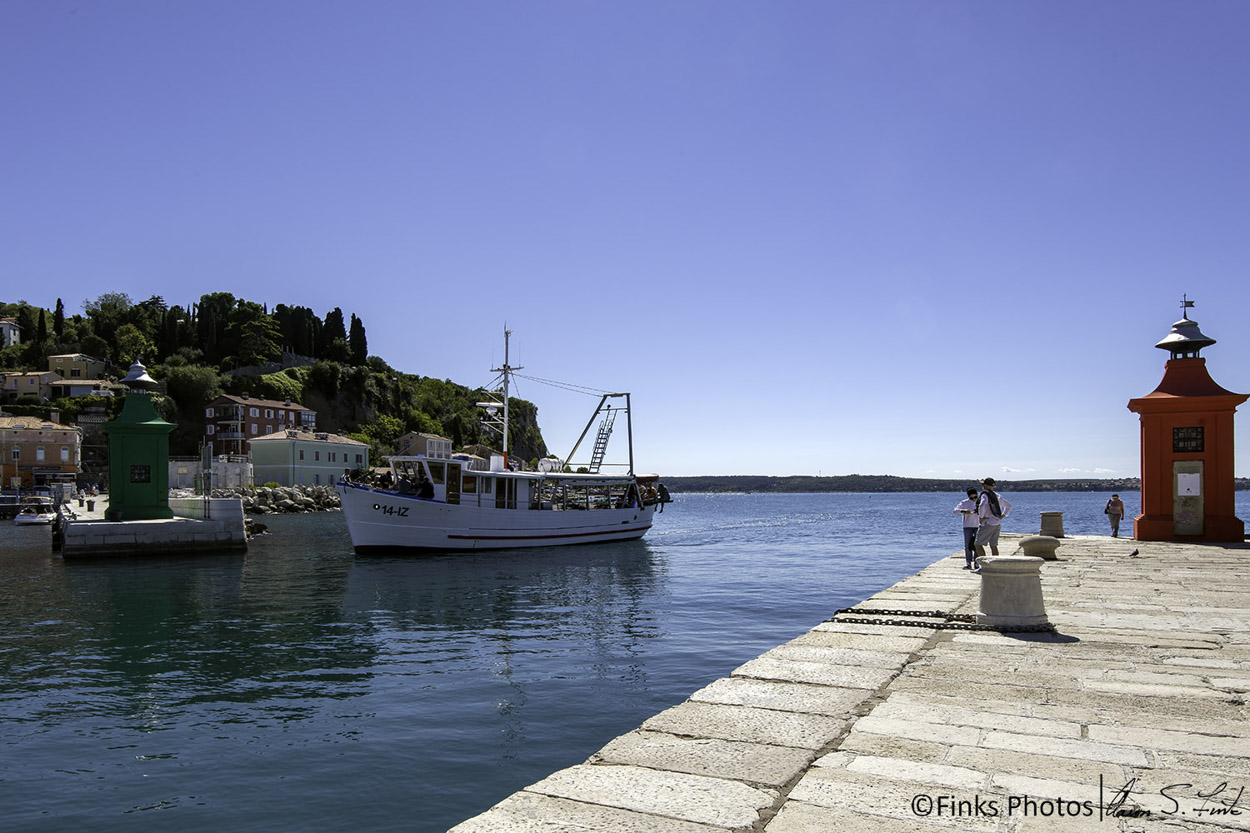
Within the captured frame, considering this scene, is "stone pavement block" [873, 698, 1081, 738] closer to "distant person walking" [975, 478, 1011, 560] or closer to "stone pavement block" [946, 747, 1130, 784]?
"stone pavement block" [946, 747, 1130, 784]

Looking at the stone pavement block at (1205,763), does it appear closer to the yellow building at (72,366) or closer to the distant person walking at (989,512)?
the distant person walking at (989,512)

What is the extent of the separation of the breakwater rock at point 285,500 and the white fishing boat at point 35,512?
468 inches

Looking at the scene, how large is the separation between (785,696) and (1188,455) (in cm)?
1702

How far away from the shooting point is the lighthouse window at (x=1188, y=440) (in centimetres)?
1814

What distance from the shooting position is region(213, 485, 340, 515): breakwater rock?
63.7m

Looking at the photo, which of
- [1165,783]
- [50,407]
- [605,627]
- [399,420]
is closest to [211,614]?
[605,627]

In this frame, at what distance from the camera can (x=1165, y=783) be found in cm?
395

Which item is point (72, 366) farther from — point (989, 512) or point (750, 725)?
point (750, 725)

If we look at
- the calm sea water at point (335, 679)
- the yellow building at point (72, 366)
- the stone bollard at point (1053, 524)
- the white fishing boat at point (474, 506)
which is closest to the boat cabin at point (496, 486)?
the white fishing boat at point (474, 506)

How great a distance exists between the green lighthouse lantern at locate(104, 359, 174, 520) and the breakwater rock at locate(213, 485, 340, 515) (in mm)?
32393

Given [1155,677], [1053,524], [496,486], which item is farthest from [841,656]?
[496,486]

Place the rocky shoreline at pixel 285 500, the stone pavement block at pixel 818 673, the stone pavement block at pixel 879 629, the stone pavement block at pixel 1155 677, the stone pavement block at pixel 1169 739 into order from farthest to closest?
the rocky shoreline at pixel 285 500
the stone pavement block at pixel 879 629
the stone pavement block at pixel 818 673
the stone pavement block at pixel 1155 677
the stone pavement block at pixel 1169 739

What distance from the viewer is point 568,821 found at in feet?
11.7

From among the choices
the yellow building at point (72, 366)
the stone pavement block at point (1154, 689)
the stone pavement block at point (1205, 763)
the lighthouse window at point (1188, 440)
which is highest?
the yellow building at point (72, 366)
